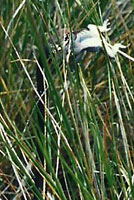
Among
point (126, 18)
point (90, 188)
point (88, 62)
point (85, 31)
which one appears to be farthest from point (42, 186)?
point (126, 18)

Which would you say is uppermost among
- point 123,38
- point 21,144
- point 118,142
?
point 123,38

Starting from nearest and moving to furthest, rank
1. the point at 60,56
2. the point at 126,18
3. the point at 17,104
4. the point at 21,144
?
the point at 21,144
the point at 60,56
the point at 17,104
the point at 126,18

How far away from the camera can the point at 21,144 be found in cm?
69

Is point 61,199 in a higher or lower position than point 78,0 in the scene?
lower

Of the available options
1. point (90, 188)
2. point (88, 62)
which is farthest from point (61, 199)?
point (88, 62)

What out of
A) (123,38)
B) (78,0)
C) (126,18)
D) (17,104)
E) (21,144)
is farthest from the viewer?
(126,18)

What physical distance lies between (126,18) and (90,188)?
75 cm

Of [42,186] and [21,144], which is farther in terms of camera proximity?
[42,186]

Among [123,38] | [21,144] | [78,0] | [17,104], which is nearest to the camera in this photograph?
[21,144]

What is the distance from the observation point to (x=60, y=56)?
839 mm

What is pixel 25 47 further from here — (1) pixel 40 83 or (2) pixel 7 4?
(1) pixel 40 83

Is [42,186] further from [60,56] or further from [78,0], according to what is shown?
[78,0]

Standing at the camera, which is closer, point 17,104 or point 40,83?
point 40,83

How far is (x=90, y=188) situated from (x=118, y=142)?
0.43 metres
